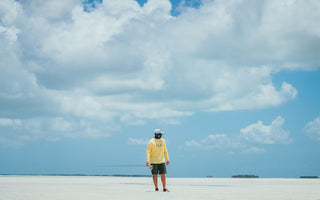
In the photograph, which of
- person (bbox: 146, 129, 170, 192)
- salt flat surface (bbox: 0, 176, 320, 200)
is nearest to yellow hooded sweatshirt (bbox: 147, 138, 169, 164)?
person (bbox: 146, 129, 170, 192)

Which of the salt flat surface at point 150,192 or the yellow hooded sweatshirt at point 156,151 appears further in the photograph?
the yellow hooded sweatshirt at point 156,151

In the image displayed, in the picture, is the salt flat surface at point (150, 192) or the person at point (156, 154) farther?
the person at point (156, 154)

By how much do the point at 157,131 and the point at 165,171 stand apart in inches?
60.9

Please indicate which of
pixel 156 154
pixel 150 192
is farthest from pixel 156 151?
pixel 150 192

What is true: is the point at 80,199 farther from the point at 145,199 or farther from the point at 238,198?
the point at 238,198

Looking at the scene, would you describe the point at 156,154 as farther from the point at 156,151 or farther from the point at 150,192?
the point at 150,192

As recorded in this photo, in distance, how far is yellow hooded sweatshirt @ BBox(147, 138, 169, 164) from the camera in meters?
16.4

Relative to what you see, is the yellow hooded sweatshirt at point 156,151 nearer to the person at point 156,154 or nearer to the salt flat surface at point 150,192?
the person at point 156,154

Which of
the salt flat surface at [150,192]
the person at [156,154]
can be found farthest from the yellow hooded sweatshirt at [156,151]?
the salt flat surface at [150,192]

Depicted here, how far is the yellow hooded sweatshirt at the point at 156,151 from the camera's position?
1638 cm

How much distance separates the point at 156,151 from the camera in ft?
53.7

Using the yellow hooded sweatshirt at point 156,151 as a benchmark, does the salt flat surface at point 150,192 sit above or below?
below

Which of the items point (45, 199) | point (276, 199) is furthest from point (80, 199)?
point (276, 199)

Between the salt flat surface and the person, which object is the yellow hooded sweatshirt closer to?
the person
